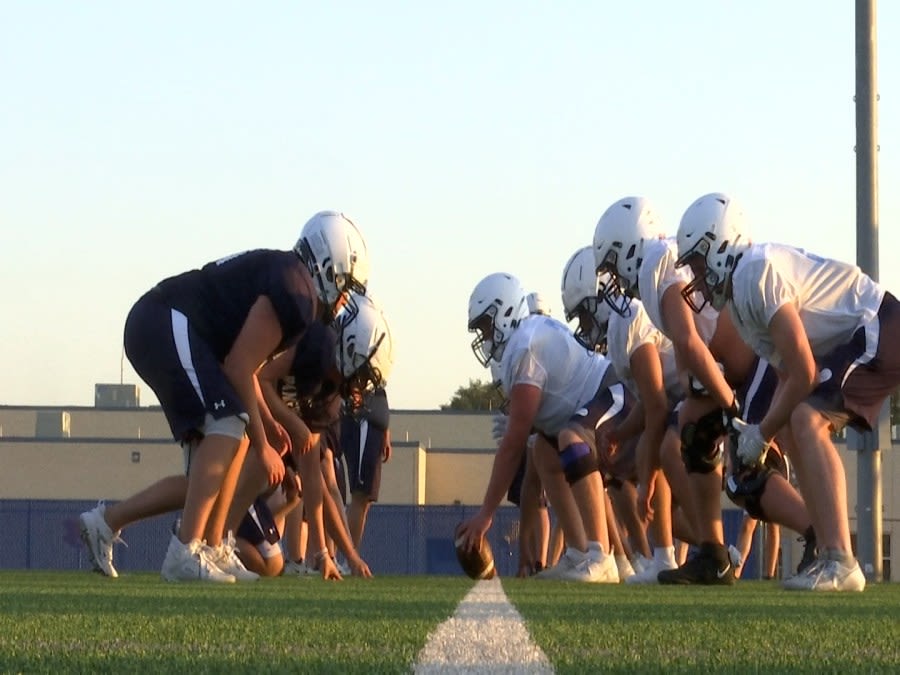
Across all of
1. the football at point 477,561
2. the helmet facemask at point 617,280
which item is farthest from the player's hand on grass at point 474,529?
the helmet facemask at point 617,280

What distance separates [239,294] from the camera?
8.26 meters

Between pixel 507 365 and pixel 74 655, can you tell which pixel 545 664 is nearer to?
pixel 74 655

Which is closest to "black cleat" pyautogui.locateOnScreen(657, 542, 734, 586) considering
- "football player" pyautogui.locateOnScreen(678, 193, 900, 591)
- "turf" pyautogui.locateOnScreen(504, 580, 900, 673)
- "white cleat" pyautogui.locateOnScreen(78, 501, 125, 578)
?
"football player" pyautogui.locateOnScreen(678, 193, 900, 591)

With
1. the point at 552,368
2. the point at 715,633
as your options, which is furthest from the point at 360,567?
the point at 715,633

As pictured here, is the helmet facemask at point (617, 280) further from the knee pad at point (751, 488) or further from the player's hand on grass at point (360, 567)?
the player's hand on grass at point (360, 567)

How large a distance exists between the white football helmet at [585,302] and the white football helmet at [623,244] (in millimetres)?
1320

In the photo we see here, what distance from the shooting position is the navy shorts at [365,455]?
13391 mm

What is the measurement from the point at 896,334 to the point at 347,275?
8.72 feet

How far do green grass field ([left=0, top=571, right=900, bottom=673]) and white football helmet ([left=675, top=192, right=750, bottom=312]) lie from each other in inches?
88.7

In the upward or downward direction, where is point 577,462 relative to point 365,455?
upward

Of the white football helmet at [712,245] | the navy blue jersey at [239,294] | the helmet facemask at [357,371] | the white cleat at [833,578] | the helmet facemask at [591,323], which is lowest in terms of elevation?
the white cleat at [833,578]

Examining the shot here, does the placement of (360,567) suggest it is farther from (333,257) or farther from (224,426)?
(224,426)

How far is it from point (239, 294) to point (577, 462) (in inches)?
99.3

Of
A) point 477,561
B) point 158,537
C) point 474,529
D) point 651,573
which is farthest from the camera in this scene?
point 158,537
